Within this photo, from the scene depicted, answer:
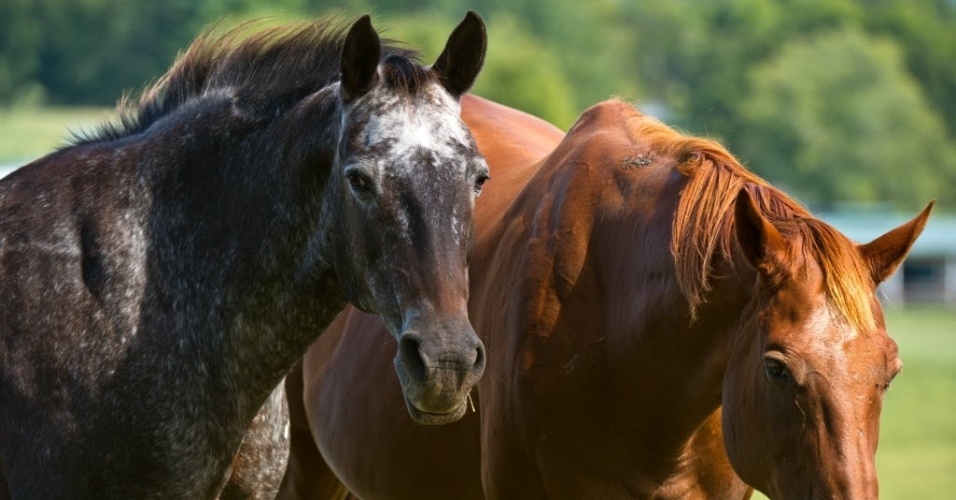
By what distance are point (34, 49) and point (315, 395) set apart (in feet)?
229

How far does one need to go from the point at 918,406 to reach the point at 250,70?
20.4 m

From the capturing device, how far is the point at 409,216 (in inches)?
152

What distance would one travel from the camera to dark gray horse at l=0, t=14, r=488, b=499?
394 centimetres

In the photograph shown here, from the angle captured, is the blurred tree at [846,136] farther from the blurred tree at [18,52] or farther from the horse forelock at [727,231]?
the horse forelock at [727,231]

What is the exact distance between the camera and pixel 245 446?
14.9 feet

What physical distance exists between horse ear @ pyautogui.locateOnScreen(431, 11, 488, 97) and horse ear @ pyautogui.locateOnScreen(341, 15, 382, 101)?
219 mm

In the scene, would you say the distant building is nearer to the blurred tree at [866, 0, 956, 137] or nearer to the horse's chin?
the blurred tree at [866, 0, 956, 137]

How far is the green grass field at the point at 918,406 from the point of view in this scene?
44.9ft

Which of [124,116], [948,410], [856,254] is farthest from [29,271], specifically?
[948,410]

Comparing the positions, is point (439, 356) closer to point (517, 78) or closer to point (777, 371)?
point (777, 371)

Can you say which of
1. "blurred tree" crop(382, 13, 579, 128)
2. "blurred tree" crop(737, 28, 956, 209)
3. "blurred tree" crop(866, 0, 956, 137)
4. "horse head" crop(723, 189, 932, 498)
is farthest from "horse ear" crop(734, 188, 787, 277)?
"blurred tree" crop(866, 0, 956, 137)

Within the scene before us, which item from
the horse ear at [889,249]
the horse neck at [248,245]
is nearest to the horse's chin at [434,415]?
the horse neck at [248,245]

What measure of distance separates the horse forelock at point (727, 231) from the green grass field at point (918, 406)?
6.25 ft

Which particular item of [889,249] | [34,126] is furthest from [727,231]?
[34,126]
